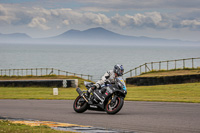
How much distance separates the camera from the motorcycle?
11555mm

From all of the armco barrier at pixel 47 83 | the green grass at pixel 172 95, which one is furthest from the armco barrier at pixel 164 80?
the armco barrier at pixel 47 83

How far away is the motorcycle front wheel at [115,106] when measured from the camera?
37.9 feet

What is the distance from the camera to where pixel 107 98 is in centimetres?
1195

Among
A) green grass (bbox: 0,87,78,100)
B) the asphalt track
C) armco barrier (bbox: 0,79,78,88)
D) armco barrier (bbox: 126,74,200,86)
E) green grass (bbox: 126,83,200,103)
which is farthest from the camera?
armco barrier (bbox: 0,79,78,88)

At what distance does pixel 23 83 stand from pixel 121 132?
107ft

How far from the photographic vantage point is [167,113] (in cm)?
1184

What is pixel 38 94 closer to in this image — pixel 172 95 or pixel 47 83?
pixel 47 83

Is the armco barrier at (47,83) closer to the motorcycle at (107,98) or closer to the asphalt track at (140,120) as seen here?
the asphalt track at (140,120)

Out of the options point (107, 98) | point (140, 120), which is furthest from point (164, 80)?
point (140, 120)

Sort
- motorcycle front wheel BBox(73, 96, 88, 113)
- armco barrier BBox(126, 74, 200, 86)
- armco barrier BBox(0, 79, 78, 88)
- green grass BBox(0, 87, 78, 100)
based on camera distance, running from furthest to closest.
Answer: armco barrier BBox(0, 79, 78, 88) → armco barrier BBox(126, 74, 200, 86) → green grass BBox(0, 87, 78, 100) → motorcycle front wheel BBox(73, 96, 88, 113)

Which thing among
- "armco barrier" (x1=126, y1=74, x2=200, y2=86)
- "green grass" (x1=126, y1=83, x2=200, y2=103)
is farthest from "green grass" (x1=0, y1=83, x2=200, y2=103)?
"armco barrier" (x1=126, y1=74, x2=200, y2=86)

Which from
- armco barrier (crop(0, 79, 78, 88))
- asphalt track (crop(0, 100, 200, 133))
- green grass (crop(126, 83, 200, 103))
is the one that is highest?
armco barrier (crop(0, 79, 78, 88))

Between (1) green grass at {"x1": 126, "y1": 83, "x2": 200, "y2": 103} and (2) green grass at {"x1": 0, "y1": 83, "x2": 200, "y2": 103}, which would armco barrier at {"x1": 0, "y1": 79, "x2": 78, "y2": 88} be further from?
(1) green grass at {"x1": 126, "y1": 83, "x2": 200, "y2": 103}

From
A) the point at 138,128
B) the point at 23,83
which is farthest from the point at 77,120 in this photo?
the point at 23,83
